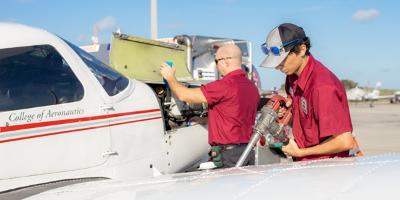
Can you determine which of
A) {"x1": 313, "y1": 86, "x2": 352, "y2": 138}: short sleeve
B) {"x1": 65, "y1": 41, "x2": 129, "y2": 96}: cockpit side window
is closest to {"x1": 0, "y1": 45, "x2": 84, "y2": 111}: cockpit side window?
{"x1": 65, "y1": 41, "x2": 129, "y2": 96}: cockpit side window

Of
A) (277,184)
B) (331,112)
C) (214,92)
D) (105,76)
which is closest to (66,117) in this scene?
(105,76)

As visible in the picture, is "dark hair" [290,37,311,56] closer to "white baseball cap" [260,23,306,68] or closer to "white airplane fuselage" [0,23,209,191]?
"white baseball cap" [260,23,306,68]

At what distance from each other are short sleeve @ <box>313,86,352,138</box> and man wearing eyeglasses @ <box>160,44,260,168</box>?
165 cm

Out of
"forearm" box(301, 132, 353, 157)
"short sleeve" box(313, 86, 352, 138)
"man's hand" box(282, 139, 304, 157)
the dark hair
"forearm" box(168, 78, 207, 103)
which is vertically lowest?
"man's hand" box(282, 139, 304, 157)

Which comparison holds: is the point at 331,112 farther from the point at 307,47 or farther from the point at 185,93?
the point at 185,93

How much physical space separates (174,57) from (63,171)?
363 centimetres

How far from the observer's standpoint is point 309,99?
11.2 ft

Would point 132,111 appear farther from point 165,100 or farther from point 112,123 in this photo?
point 165,100

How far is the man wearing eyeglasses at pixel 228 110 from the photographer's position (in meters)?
4.86

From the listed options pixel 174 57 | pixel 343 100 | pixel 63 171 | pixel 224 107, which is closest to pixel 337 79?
pixel 343 100

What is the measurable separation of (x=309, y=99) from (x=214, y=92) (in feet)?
4.94

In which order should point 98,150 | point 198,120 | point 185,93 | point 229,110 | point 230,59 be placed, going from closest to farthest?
point 98,150
point 185,93
point 229,110
point 230,59
point 198,120

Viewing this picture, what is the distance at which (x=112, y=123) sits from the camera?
13.4 feet

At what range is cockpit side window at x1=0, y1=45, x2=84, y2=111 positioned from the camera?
344 cm
